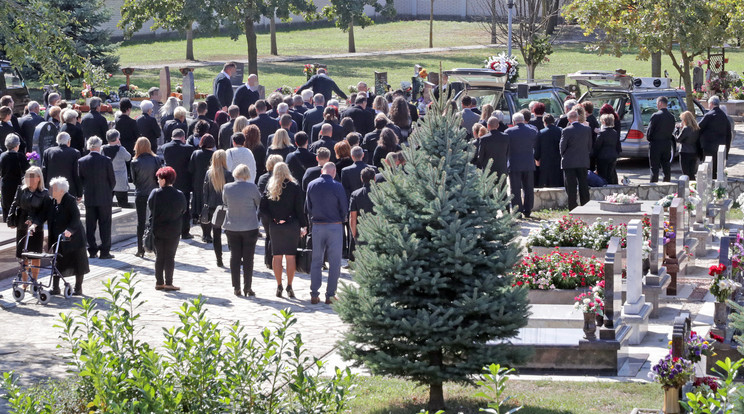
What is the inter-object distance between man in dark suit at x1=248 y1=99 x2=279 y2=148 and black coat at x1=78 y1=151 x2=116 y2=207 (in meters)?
3.65

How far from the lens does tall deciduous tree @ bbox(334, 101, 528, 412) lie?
8547 mm

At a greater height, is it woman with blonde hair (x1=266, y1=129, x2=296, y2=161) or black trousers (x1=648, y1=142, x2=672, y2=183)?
woman with blonde hair (x1=266, y1=129, x2=296, y2=161)

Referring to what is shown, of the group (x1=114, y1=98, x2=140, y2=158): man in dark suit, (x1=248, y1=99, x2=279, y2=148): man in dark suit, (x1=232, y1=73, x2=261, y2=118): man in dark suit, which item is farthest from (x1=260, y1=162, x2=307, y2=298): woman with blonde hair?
(x1=232, y1=73, x2=261, y2=118): man in dark suit

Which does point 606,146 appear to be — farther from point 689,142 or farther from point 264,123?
point 264,123

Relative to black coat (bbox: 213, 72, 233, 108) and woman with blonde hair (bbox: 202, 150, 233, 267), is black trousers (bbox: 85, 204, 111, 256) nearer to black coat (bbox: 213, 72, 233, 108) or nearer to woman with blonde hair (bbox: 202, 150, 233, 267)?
woman with blonde hair (bbox: 202, 150, 233, 267)

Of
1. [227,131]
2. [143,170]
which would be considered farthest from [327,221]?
[227,131]

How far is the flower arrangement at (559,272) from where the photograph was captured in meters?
12.7

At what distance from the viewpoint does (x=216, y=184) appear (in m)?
14.4

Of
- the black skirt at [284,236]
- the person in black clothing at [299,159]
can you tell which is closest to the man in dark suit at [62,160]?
the person in black clothing at [299,159]

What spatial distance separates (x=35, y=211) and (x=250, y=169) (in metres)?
3.17

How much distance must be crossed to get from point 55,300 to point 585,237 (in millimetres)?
6876

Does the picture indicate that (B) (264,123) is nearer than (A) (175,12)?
Yes

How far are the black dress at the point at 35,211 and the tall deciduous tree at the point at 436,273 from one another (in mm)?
5864

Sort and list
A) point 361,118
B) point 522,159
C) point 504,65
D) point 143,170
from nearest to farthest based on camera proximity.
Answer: point 143,170 → point 522,159 → point 361,118 → point 504,65
